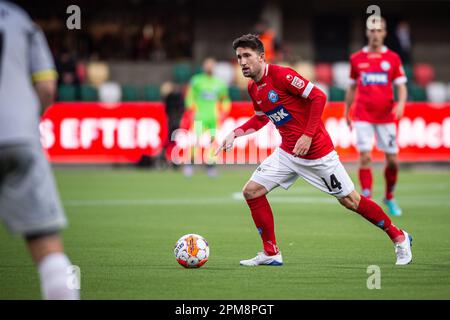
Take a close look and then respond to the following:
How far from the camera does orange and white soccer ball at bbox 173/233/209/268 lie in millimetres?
9672

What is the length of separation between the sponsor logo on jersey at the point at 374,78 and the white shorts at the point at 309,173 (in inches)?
232

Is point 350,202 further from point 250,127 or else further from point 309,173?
point 250,127

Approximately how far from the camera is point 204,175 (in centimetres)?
2431

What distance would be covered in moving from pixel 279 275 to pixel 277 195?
9932 millimetres

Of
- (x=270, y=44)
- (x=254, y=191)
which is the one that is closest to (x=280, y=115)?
(x=254, y=191)

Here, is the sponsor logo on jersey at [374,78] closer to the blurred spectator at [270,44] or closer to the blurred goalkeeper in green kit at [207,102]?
the blurred goalkeeper in green kit at [207,102]

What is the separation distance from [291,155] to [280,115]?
1.28 ft

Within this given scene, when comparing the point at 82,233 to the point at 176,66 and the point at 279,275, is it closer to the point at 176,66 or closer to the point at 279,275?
the point at 279,275

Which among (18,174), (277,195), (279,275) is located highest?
(18,174)

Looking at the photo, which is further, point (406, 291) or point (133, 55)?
point (133, 55)

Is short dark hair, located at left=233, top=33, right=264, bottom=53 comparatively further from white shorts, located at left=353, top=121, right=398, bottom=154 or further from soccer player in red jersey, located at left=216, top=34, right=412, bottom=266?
white shorts, located at left=353, top=121, right=398, bottom=154

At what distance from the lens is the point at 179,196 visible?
61.4 ft

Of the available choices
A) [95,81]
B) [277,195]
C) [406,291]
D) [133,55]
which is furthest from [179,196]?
[133,55]

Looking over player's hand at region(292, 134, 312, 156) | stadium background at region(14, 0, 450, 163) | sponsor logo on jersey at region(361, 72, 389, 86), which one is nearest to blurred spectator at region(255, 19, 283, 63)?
stadium background at region(14, 0, 450, 163)
